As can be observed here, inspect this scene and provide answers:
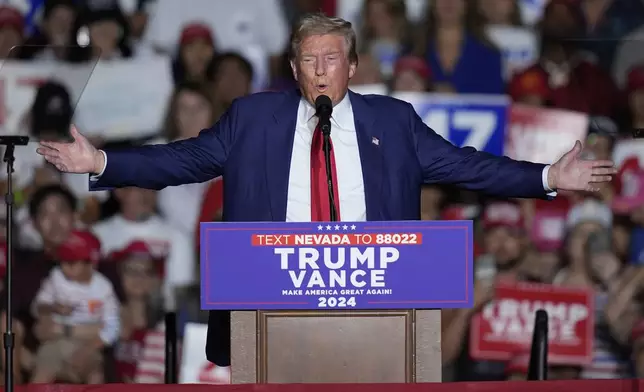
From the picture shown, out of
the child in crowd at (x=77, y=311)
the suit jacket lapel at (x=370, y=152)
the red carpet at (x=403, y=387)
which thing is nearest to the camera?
the red carpet at (x=403, y=387)

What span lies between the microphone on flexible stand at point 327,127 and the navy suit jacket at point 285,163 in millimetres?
295

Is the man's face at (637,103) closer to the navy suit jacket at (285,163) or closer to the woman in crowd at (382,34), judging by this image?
the woman in crowd at (382,34)

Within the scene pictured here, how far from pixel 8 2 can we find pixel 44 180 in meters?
1.02

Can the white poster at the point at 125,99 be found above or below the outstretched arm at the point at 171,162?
above

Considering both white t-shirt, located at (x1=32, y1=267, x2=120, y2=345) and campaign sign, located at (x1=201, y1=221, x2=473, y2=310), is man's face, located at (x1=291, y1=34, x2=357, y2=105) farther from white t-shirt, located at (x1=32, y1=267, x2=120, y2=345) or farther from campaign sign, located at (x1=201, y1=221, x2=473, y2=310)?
white t-shirt, located at (x1=32, y1=267, x2=120, y2=345)

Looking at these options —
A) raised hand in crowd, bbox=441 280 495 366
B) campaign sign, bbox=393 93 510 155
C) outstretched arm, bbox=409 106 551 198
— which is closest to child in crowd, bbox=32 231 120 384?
raised hand in crowd, bbox=441 280 495 366

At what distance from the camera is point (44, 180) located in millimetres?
7711

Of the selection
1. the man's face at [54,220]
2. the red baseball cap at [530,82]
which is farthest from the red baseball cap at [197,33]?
the red baseball cap at [530,82]

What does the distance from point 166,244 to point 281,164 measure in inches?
135

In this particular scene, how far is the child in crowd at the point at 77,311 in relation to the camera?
7.46 metres

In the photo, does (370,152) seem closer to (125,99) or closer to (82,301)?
(82,301)

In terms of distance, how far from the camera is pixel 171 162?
443cm

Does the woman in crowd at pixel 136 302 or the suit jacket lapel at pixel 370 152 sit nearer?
the suit jacket lapel at pixel 370 152

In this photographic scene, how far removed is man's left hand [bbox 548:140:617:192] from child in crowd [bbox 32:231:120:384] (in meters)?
3.81
